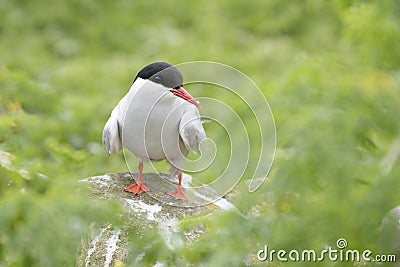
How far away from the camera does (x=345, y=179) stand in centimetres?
374

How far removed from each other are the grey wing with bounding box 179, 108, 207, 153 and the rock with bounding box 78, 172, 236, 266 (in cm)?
42

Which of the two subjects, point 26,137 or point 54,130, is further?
point 54,130

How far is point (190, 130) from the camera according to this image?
11.8ft

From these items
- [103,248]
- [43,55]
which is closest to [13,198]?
[103,248]

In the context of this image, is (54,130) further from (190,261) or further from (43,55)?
(43,55)

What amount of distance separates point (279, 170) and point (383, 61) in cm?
142

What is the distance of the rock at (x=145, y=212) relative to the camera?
3.72 metres
